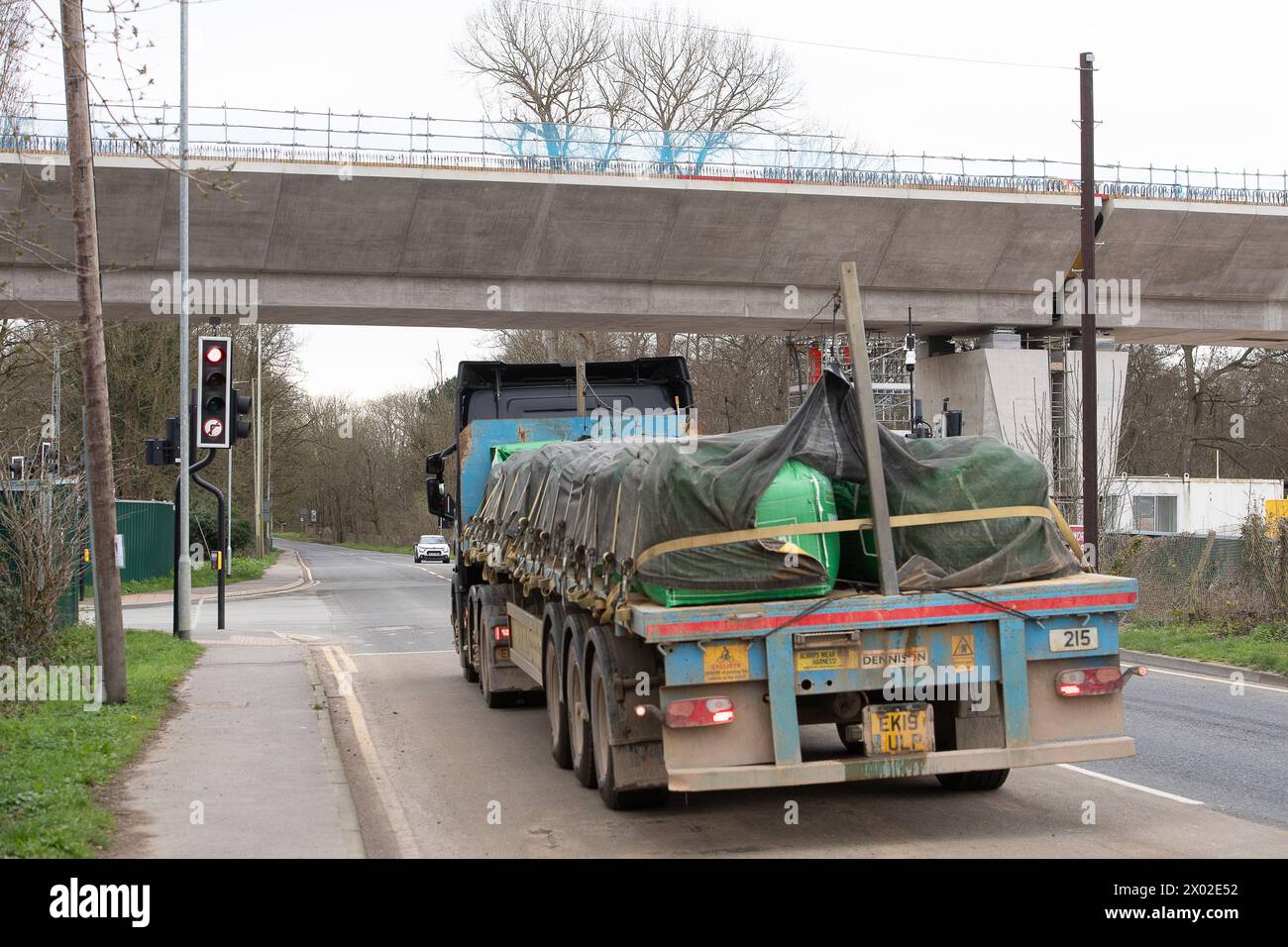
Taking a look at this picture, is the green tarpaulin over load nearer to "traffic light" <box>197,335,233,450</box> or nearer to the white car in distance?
"traffic light" <box>197,335,233,450</box>

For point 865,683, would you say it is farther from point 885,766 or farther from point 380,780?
point 380,780

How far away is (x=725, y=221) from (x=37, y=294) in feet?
49.9

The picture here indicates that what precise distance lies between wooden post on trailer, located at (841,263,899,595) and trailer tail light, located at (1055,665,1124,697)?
1.13 metres

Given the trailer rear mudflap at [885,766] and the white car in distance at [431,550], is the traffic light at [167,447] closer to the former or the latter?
the trailer rear mudflap at [885,766]

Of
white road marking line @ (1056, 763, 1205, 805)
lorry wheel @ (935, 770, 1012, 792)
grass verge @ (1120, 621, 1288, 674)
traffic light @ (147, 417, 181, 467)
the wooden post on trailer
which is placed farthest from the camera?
traffic light @ (147, 417, 181, 467)

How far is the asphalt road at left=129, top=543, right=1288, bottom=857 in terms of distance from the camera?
25.7 ft

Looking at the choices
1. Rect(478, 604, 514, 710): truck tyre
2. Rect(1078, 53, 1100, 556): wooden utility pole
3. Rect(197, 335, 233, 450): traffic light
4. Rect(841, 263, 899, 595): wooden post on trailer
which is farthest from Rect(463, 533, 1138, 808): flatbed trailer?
Rect(1078, 53, 1100, 556): wooden utility pole

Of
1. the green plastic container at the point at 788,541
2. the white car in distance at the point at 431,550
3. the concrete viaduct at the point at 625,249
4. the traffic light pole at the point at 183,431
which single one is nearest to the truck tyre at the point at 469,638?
the traffic light pole at the point at 183,431

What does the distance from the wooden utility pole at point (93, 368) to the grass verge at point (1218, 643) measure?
12739 mm

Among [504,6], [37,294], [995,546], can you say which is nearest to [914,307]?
[37,294]

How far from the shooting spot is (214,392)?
18.6 metres

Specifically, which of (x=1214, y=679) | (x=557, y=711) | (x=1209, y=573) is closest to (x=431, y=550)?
(x=1209, y=573)

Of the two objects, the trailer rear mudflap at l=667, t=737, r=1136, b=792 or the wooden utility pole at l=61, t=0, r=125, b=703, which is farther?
the wooden utility pole at l=61, t=0, r=125, b=703

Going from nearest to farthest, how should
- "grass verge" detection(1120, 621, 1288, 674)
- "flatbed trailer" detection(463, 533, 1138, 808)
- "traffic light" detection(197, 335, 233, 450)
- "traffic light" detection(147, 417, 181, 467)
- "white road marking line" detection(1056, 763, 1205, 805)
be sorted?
"flatbed trailer" detection(463, 533, 1138, 808), "white road marking line" detection(1056, 763, 1205, 805), "grass verge" detection(1120, 621, 1288, 674), "traffic light" detection(197, 335, 233, 450), "traffic light" detection(147, 417, 181, 467)
